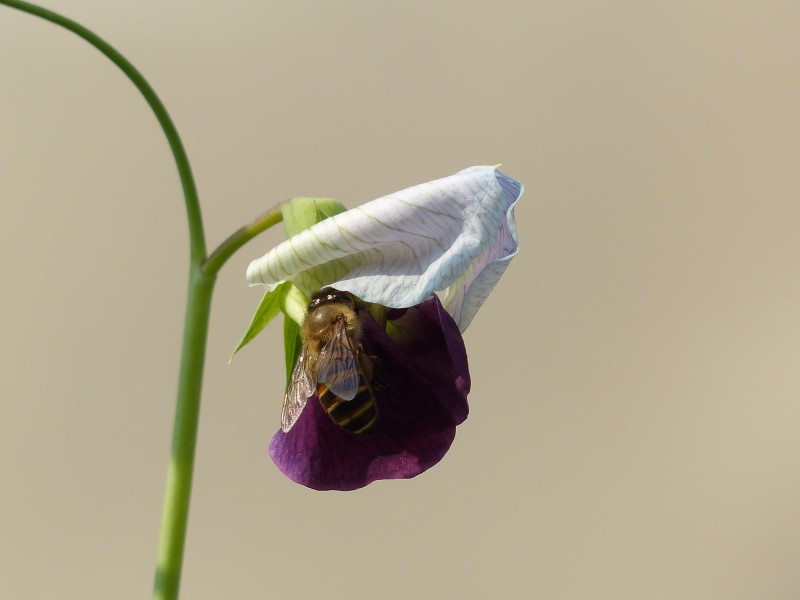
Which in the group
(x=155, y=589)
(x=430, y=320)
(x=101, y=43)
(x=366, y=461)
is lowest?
(x=155, y=589)

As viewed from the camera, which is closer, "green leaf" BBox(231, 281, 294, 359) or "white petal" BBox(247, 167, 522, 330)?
"white petal" BBox(247, 167, 522, 330)

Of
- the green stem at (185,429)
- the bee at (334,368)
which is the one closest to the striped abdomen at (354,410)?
the bee at (334,368)

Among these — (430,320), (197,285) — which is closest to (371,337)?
(430,320)

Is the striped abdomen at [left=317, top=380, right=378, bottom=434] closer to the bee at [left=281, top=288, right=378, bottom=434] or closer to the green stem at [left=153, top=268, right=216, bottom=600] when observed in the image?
the bee at [left=281, top=288, right=378, bottom=434]

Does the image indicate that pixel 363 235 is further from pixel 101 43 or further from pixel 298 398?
pixel 101 43

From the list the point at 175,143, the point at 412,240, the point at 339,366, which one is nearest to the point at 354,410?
the point at 339,366

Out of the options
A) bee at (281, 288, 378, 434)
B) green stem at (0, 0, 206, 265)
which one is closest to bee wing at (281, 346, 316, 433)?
bee at (281, 288, 378, 434)

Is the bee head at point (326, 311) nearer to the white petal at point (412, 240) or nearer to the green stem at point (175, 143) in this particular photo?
the white petal at point (412, 240)

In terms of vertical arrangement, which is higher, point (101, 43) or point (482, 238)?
point (101, 43)
